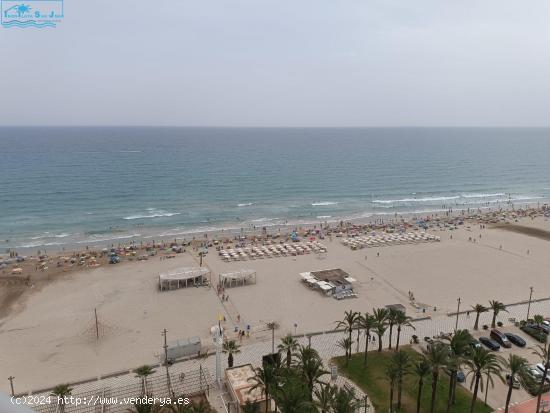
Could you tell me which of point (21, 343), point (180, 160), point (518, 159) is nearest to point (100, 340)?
point (21, 343)

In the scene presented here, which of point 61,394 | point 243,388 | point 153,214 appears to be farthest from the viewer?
point 153,214

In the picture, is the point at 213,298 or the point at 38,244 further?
the point at 38,244

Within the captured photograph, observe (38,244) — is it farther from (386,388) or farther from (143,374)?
(386,388)

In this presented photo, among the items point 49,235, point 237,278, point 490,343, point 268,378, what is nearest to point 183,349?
point 268,378

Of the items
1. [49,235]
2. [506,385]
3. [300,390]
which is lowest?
[49,235]

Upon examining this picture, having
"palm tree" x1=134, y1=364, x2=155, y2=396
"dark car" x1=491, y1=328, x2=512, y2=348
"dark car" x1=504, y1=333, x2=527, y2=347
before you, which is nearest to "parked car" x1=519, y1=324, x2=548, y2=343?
"dark car" x1=504, y1=333, x2=527, y2=347

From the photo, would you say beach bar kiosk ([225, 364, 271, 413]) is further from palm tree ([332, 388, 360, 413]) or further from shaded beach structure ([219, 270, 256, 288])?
shaded beach structure ([219, 270, 256, 288])

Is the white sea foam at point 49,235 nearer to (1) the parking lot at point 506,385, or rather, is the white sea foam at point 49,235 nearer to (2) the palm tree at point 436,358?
(1) the parking lot at point 506,385
